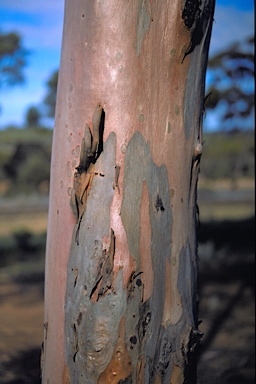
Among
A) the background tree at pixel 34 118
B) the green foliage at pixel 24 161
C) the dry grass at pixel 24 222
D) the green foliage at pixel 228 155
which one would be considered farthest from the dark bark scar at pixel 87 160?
the background tree at pixel 34 118

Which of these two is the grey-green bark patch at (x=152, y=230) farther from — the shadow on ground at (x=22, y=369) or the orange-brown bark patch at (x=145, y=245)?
the shadow on ground at (x=22, y=369)

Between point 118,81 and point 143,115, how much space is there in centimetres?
14

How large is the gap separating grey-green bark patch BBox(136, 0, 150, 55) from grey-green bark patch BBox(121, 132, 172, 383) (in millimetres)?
309

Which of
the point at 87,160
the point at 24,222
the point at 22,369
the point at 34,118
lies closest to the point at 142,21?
the point at 87,160

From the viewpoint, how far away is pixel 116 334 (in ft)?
6.59

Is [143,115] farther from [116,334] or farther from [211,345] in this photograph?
[211,345]

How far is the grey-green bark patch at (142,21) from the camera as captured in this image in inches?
80.2

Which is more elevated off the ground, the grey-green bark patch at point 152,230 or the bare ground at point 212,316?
the grey-green bark patch at point 152,230

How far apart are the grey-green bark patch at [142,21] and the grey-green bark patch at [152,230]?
0.31m

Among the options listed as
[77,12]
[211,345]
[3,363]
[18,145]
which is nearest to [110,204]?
[77,12]

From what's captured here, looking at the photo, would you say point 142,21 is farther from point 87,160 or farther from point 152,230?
point 152,230

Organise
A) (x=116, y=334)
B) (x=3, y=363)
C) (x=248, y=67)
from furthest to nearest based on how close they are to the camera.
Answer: (x=248, y=67), (x=3, y=363), (x=116, y=334)

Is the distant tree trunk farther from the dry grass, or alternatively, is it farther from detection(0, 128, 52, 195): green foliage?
detection(0, 128, 52, 195): green foliage

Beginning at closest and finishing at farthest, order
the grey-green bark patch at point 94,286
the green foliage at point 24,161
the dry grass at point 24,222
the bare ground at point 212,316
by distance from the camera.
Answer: the grey-green bark patch at point 94,286, the bare ground at point 212,316, the dry grass at point 24,222, the green foliage at point 24,161
